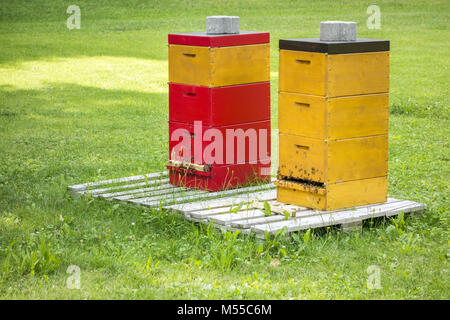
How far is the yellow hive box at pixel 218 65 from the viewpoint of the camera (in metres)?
6.63

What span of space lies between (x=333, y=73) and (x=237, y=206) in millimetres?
1469

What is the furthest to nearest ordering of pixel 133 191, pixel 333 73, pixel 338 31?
pixel 133 191
pixel 338 31
pixel 333 73

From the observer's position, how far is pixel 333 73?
580cm

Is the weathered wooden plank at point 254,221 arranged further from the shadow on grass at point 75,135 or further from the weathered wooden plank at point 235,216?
the shadow on grass at point 75,135

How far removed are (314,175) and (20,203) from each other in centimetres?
293

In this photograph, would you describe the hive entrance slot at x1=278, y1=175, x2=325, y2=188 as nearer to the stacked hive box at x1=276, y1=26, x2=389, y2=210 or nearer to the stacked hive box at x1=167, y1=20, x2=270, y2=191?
the stacked hive box at x1=276, y1=26, x2=389, y2=210

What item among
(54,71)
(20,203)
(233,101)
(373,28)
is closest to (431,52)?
(373,28)

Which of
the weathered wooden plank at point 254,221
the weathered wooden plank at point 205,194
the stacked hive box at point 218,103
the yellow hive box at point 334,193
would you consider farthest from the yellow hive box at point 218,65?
the weathered wooden plank at point 254,221

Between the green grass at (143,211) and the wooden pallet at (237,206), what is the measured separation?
114 mm

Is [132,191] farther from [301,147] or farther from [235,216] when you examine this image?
[301,147]

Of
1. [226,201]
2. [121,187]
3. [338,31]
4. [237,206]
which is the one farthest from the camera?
[121,187]

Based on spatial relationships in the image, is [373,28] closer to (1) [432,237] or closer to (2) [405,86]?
(2) [405,86]

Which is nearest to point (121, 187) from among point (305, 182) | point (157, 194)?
point (157, 194)

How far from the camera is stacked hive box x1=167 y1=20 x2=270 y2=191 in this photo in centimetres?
666
